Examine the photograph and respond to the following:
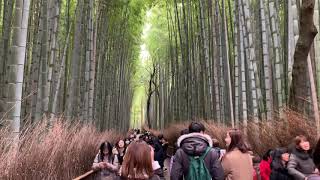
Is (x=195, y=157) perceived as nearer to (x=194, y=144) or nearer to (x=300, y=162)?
(x=194, y=144)

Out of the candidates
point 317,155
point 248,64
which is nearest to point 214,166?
point 317,155

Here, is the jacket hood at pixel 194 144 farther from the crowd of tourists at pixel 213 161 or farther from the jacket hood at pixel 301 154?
the jacket hood at pixel 301 154

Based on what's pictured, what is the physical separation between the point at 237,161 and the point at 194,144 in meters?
0.61

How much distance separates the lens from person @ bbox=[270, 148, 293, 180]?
3.61 meters

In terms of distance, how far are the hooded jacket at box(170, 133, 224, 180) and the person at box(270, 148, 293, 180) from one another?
0.77 metres

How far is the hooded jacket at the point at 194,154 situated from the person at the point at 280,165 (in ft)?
2.51

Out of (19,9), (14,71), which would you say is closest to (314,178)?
(14,71)

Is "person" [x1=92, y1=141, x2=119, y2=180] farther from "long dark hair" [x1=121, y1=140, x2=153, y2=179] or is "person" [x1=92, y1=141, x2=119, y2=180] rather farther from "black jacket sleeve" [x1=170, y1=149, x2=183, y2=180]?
"long dark hair" [x1=121, y1=140, x2=153, y2=179]

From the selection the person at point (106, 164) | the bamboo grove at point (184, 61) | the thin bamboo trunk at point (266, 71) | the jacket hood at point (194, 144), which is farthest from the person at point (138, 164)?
the thin bamboo trunk at point (266, 71)

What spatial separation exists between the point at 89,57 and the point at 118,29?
7.06 m

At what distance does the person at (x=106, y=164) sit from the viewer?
4.43m

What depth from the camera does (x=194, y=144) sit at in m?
3.13

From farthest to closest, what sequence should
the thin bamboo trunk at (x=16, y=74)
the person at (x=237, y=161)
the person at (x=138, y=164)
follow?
1. the thin bamboo trunk at (x=16, y=74)
2. the person at (x=237, y=161)
3. the person at (x=138, y=164)

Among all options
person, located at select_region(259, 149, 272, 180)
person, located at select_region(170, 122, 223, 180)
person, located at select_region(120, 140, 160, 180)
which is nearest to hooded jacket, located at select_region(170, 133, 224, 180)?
person, located at select_region(170, 122, 223, 180)
